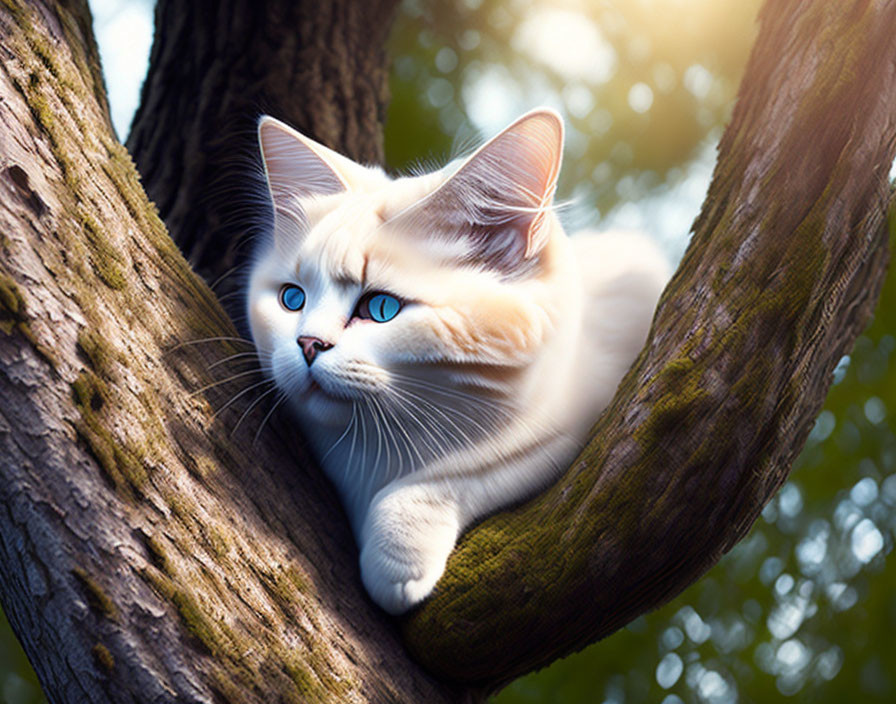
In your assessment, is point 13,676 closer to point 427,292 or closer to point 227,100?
point 227,100

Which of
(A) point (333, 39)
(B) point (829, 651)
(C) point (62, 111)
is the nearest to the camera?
(C) point (62, 111)

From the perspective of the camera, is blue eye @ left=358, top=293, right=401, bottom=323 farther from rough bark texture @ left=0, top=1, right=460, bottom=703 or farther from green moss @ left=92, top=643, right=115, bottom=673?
green moss @ left=92, top=643, right=115, bottom=673

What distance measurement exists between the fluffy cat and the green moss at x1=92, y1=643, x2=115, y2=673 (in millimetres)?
330

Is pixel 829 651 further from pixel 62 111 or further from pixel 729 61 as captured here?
pixel 62 111

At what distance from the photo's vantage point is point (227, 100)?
1.68 metres

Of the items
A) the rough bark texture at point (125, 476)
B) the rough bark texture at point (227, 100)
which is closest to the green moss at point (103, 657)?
the rough bark texture at point (125, 476)

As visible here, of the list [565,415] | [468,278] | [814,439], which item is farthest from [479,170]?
[814,439]

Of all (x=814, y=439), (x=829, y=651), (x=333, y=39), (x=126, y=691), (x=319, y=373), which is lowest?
(x=829, y=651)

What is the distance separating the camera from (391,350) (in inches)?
38.4

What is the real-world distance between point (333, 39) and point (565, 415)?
117 centimetres

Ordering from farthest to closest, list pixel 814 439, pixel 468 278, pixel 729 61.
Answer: pixel 729 61
pixel 814 439
pixel 468 278

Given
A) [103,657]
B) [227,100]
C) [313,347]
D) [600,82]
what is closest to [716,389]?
[313,347]

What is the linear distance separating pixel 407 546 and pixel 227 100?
1.20m

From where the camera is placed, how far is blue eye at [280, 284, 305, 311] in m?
1.13
